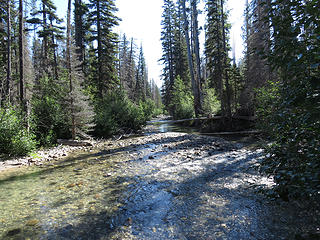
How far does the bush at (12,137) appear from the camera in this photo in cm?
745

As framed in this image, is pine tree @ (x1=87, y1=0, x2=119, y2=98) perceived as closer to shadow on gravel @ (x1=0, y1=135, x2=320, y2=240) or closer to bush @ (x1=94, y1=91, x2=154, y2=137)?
bush @ (x1=94, y1=91, x2=154, y2=137)

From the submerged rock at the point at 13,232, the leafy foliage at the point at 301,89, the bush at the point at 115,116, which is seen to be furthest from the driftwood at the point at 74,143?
the leafy foliage at the point at 301,89

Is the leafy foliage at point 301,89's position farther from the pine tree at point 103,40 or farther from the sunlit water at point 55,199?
the pine tree at point 103,40

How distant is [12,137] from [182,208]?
7764 mm

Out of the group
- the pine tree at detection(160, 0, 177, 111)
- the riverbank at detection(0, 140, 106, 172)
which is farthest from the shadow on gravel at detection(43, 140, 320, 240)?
the pine tree at detection(160, 0, 177, 111)

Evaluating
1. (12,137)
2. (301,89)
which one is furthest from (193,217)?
(12,137)

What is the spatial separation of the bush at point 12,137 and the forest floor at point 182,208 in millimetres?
2765

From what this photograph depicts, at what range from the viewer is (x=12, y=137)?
759cm

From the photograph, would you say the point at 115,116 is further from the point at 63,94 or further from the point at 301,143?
the point at 301,143

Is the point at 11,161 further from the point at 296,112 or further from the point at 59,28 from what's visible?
the point at 59,28

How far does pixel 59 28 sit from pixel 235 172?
22.3 metres

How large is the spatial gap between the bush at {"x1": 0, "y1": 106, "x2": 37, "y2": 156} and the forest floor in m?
2.76

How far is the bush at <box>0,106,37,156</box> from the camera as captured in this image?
7449mm

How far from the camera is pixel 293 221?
2760mm
